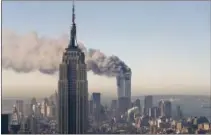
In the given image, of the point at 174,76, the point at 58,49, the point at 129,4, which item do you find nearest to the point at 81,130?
the point at 58,49

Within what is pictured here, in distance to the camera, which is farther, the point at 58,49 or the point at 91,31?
the point at 58,49

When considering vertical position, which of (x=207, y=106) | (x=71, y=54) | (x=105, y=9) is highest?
(x=105, y=9)

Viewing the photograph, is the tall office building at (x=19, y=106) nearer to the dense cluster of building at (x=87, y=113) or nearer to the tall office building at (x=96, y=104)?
the dense cluster of building at (x=87, y=113)

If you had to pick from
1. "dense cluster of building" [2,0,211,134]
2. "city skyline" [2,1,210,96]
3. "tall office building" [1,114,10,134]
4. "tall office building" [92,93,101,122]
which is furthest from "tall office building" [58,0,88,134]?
"tall office building" [1,114,10,134]

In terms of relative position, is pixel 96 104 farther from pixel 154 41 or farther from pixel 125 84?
pixel 154 41

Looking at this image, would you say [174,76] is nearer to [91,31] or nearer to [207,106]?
[207,106]

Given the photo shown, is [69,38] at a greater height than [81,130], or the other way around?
[69,38]
